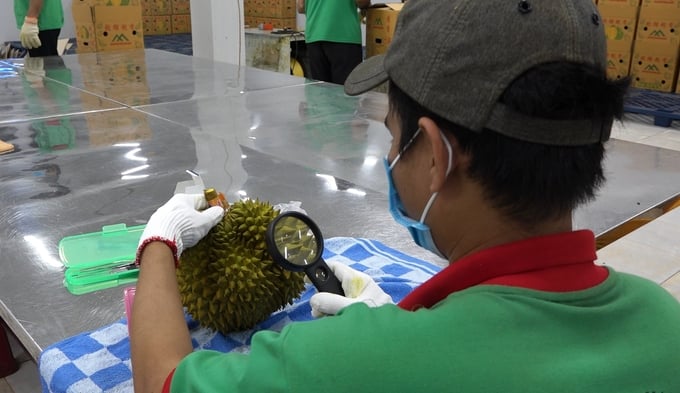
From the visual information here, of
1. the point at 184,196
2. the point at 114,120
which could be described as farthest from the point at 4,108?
the point at 184,196

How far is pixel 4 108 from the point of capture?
2500 millimetres

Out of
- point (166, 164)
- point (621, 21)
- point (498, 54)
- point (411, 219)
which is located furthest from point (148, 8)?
point (498, 54)

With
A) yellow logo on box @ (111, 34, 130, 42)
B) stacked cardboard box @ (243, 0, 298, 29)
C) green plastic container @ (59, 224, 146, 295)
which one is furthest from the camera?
stacked cardboard box @ (243, 0, 298, 29)

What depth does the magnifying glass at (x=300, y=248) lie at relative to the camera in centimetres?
94

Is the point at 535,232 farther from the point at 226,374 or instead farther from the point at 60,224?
the point at 60,224

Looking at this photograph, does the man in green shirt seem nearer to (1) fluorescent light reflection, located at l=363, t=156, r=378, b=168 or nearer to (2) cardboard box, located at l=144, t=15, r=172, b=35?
(1) fluorescent light reflection, located at l=363, t=156, r=378, b=168

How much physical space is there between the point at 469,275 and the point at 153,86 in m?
2.53

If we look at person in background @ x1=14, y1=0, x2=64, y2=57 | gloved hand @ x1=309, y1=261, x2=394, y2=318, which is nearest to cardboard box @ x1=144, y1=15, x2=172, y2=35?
person in background @ x1=14, y1=0, x2=64, y2=57

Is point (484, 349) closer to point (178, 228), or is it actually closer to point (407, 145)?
point (407, 145)

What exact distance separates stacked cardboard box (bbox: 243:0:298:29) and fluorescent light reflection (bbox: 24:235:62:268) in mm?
6380

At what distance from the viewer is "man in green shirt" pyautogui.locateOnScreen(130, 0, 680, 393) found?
1.82 ft

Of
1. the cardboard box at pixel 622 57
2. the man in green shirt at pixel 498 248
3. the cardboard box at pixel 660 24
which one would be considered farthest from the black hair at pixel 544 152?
the cardboard box at pixel 622 57

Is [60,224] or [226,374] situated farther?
[60,224]

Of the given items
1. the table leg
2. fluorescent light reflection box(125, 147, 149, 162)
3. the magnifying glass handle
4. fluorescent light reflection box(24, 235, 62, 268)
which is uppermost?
the magnifying glass handle
